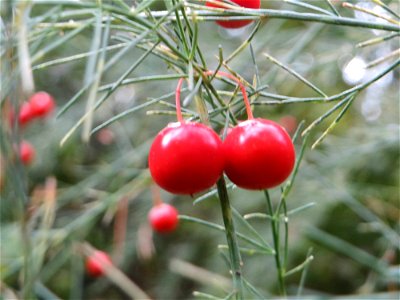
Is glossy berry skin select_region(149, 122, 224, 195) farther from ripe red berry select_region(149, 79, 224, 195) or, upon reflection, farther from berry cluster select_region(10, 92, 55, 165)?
berry cluster select_region(10, 92, 55, 165)

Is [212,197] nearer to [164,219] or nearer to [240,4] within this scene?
[164,219]

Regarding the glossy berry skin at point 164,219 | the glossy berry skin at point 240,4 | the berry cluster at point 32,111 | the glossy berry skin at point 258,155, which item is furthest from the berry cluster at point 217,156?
the berry cluster at point 32,111

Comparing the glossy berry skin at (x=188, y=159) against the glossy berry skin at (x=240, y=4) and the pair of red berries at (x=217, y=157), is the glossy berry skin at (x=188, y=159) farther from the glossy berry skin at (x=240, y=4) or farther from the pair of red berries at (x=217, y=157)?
the glossy berry skin at (x=240, y=4)

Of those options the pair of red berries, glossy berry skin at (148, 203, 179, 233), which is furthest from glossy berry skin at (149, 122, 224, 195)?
glossy berry skin at (148, 203, 179, 233)

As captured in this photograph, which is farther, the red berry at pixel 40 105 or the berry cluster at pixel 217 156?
the red berry at pixel 40 105

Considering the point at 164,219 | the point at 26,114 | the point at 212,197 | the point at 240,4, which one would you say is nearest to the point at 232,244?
the point at 240,4

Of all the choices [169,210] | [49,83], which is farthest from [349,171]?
[49,83]

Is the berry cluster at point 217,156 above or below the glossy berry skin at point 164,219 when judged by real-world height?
above

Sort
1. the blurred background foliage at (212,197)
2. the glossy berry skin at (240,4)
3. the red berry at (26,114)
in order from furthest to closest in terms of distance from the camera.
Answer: the red berry at (26,114) < the blurred background foliage at (212,197) < the glossy berry skin at (240,4)

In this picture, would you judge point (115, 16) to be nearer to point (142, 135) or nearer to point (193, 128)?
point (193, 128)
